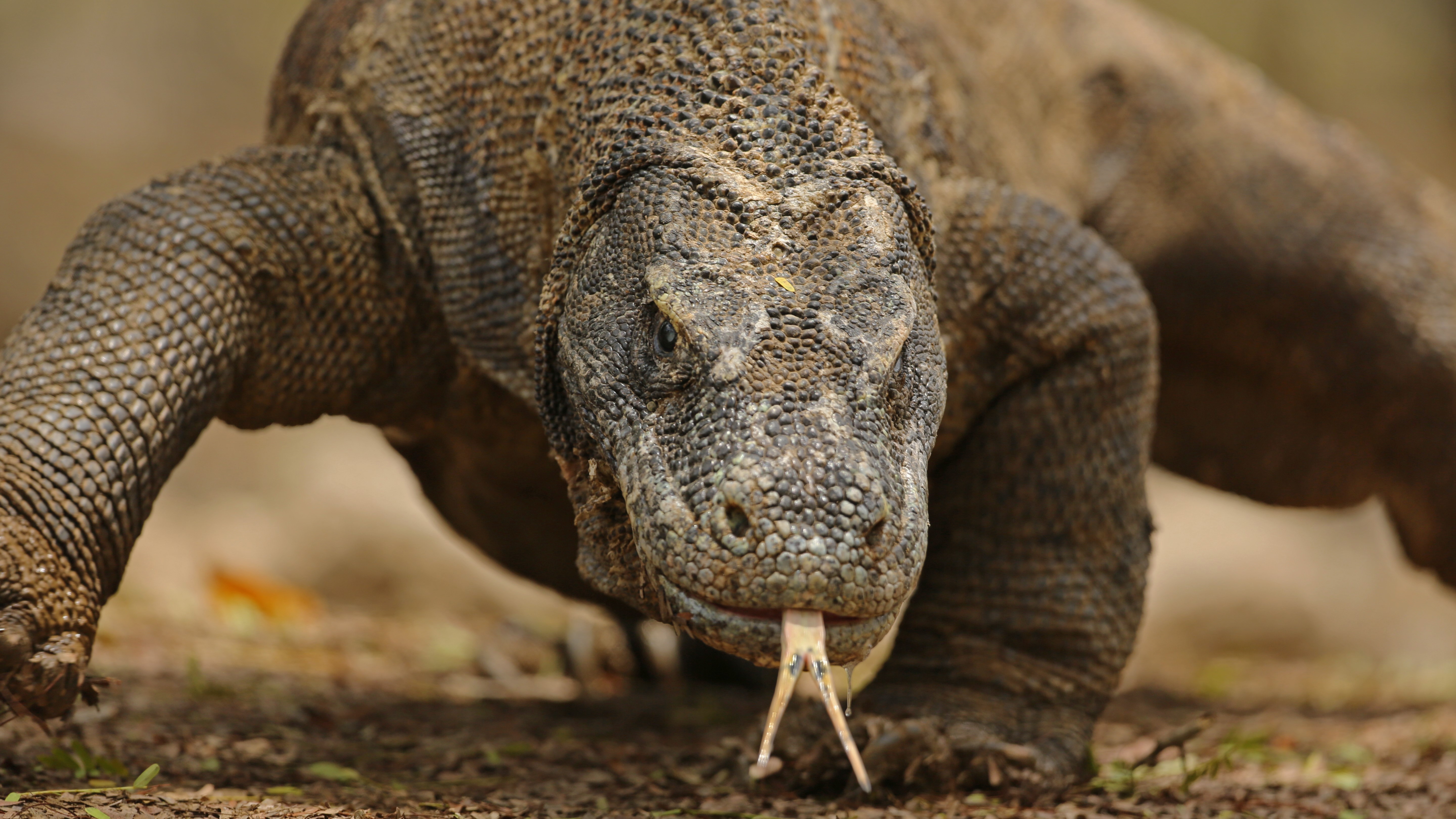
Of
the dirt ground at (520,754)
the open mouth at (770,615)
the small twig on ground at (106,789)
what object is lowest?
the dirt ground at (520,754)

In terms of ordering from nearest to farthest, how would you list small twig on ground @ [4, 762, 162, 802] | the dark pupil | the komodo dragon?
1. the komodo dragon
2. the dark pupil
3. small twig on ground @ [4, 762, 162, 802]

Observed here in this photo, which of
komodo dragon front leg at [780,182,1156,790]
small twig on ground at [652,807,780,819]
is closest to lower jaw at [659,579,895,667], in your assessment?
small twig on ground at [652,807,780,819]

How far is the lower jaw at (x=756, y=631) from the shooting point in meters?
2.50

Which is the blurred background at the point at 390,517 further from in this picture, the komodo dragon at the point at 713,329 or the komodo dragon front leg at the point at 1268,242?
the komodo dragon at the point at 713,329

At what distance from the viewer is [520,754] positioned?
437 cm

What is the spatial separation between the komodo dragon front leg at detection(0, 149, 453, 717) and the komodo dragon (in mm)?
10

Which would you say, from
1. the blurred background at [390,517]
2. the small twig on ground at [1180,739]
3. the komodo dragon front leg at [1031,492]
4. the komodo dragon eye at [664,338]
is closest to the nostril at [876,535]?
the komodo dragon eye at [664,338]

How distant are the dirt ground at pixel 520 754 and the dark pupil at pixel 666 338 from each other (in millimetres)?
1271

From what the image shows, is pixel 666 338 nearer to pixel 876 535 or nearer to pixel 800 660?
pixel 876 535

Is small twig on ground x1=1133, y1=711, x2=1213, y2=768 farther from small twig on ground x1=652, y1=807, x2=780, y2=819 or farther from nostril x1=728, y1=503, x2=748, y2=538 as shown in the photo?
nostril x1=728, y1=503, x2=748, y2=538

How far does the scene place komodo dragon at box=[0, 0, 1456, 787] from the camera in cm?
268

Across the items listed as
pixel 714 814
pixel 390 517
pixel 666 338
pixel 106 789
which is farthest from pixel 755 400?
pixel 390 517

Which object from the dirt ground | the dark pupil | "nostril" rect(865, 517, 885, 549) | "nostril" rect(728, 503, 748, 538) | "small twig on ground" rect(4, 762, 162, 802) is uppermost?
the dark pupil

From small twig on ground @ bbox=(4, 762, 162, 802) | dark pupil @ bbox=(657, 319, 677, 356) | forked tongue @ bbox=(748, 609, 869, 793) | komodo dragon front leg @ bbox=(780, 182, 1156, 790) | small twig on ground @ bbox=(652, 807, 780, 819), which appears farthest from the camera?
komodo dragon front leg @ bbox=(780, 182, 1156, 790)
